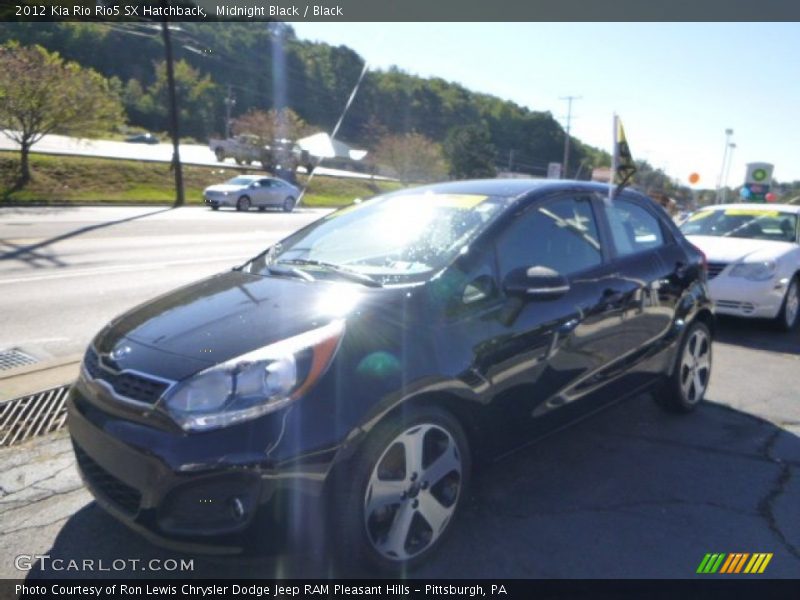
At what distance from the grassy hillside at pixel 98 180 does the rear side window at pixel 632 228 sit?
81.2 ft

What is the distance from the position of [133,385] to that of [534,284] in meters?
1.83

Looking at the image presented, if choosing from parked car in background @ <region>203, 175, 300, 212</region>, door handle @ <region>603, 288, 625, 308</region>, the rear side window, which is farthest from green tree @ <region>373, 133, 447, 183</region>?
door handle @ <region>603, 288, 625, 308</region>

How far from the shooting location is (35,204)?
24188mm

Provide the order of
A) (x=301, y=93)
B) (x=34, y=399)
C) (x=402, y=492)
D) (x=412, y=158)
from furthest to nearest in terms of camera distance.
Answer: (x=301, y=93)
(x=412, y=158)
(x=34, y=399)
(x=402, y=492)

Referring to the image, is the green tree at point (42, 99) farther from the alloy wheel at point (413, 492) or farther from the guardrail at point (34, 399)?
the alloy wheel at point (413, 492)

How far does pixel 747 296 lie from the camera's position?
7707mm

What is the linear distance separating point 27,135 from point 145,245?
53.6ft

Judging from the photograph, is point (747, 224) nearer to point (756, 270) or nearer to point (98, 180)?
point (756, 270)

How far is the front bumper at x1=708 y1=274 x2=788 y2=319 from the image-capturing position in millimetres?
7707

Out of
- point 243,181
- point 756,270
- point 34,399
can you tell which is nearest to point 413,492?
point 34,399

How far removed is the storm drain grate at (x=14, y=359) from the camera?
5539mm

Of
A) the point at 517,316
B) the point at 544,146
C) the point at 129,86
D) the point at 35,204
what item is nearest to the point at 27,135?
the point at 35,204

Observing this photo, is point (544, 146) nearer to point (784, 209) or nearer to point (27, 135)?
point (27, 135)

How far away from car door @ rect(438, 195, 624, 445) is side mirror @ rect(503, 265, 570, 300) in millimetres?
36
